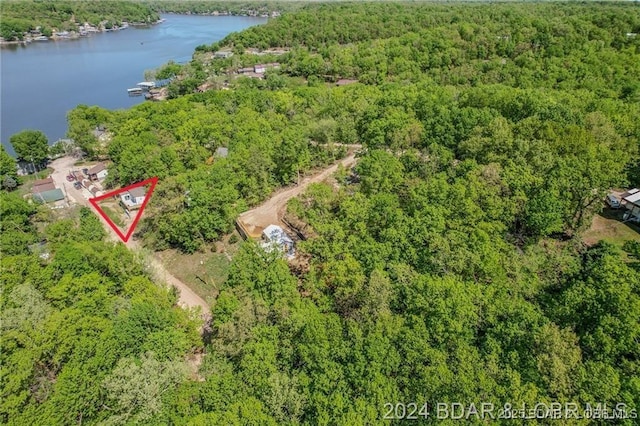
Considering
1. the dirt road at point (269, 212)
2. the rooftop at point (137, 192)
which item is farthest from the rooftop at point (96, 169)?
the dirt road at point (269, 212)

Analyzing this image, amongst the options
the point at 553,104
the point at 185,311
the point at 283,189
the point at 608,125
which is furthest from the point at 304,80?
the point at 185,311

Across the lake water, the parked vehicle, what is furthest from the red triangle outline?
the parked vehicle

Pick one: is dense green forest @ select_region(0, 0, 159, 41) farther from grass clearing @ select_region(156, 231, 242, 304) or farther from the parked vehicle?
the parked vehicle

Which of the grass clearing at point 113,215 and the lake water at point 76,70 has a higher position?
the lake water at point 76,70

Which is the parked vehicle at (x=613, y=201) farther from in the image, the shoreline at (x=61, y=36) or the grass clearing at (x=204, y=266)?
the shoreline at (x=61, y=36)

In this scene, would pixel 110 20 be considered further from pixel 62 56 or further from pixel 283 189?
pixel 283 189

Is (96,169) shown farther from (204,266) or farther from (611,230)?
(611,230)
